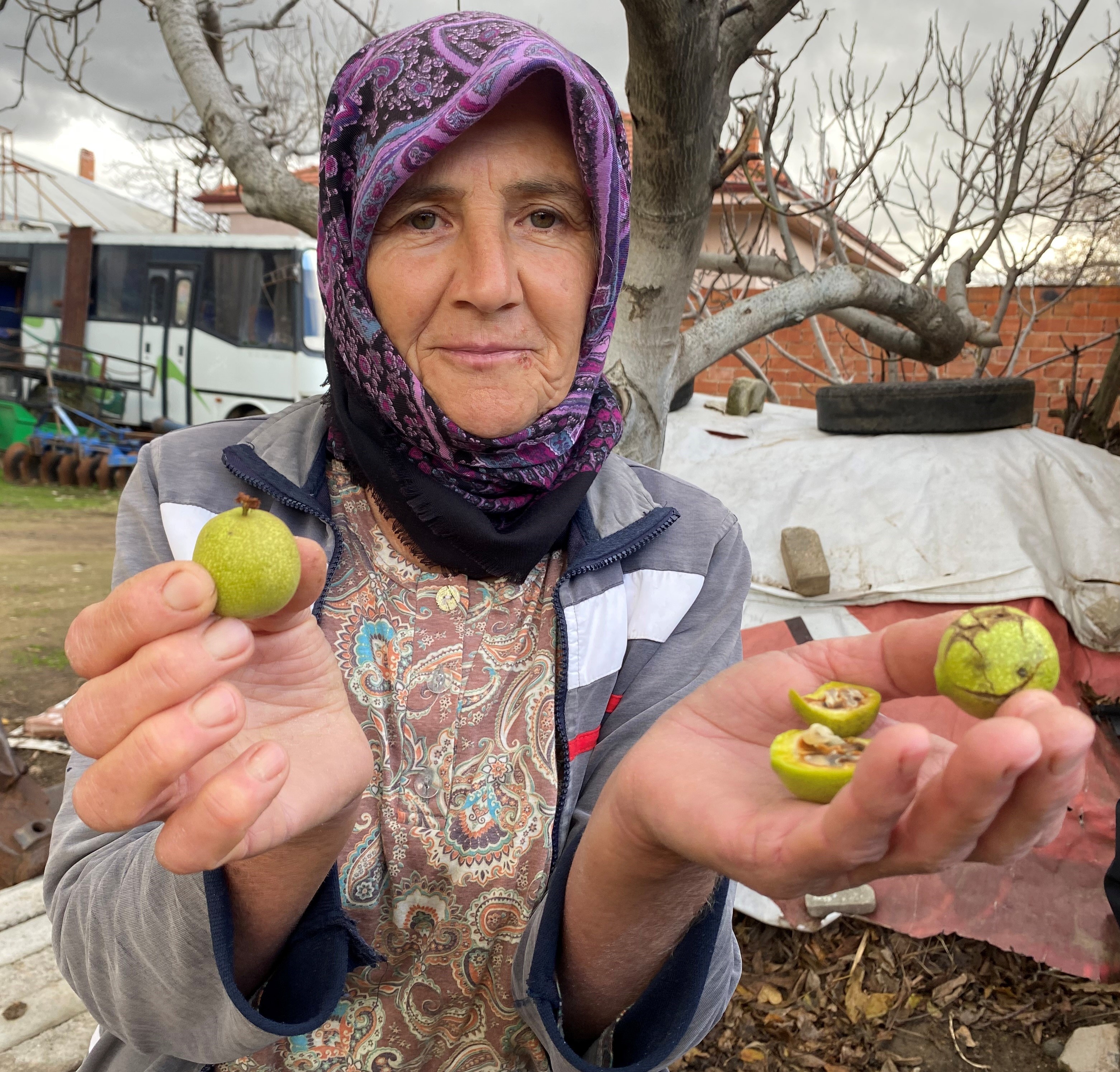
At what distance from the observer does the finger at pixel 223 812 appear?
37.4 inches

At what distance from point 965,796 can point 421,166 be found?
1365 millimetres

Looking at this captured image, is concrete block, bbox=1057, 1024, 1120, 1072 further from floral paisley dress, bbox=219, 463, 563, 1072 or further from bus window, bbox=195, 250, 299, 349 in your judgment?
bus window, bbox=195, 250, 299, 349

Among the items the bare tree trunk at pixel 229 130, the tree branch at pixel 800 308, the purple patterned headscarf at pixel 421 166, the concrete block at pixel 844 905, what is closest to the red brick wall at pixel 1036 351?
the tree branch at pixel 800 308

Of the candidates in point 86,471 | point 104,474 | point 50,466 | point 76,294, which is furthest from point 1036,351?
point 76,294

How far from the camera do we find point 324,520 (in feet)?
5.62

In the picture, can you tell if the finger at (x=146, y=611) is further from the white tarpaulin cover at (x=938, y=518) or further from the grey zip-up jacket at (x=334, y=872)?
the white tarpaulin cover at (x=938, y=518)

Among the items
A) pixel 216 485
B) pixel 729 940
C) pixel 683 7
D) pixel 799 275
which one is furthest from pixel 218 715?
pixel 799 275

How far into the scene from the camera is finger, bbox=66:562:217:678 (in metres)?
0.95

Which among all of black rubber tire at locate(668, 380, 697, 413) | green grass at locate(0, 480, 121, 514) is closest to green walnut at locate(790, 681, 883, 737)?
black rubber tire at locate(668, 380, 697, 413)

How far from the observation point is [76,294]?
53.1ft

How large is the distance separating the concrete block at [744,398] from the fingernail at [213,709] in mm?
5117

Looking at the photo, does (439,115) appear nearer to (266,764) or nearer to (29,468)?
(266,764)

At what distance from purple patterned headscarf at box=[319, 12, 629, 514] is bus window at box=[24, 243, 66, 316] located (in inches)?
679

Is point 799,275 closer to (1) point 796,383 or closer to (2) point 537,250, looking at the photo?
(2) point 537,250
